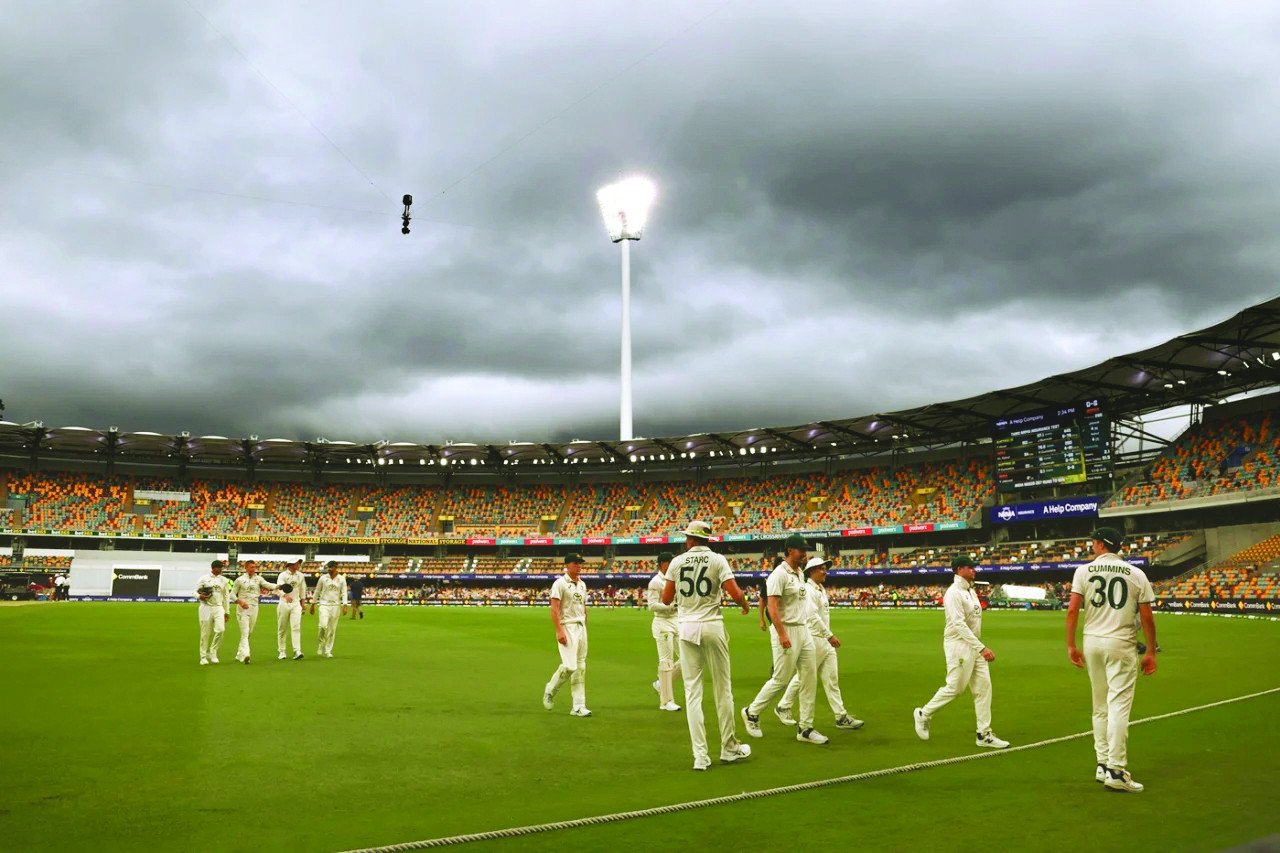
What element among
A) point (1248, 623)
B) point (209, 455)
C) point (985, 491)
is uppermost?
point (209, 455)

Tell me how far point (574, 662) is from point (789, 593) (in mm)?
3615

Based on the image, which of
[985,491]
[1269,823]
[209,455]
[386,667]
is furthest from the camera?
[209,455]

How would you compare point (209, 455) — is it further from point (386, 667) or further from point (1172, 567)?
point (1172, 567)

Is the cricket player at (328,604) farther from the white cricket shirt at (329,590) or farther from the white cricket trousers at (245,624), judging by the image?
the white cricket trousers at (245,624)

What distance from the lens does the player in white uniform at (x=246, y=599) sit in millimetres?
17688

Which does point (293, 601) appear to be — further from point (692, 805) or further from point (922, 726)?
point (692, 805)

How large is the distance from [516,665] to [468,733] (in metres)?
8.34

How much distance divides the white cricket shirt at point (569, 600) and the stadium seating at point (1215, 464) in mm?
45354

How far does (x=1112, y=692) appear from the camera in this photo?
23.8ft

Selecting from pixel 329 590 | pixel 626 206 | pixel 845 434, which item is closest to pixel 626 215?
pixel 626 206

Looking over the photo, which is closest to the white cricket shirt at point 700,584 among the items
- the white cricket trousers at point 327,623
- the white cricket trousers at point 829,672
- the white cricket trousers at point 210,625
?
the white cricket trousers at point 829,672

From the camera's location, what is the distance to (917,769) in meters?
7.60

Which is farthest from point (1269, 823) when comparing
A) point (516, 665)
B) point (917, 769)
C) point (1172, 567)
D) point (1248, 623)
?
point (1172, 567)

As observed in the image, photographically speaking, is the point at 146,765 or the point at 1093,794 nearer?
the point at 1093,794
